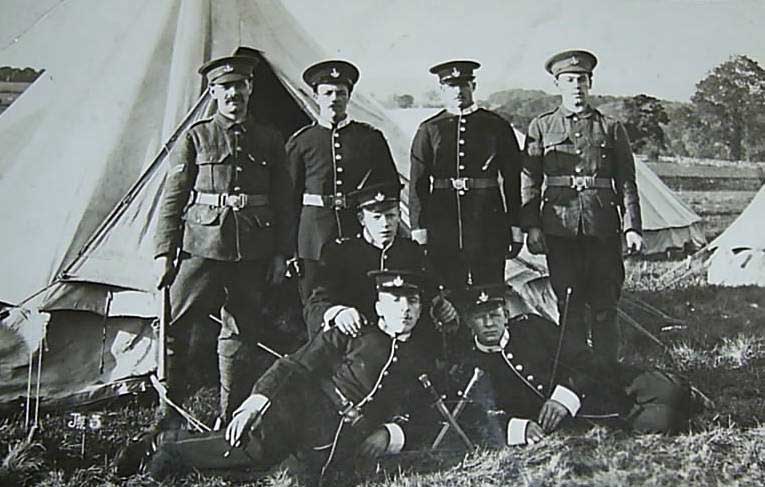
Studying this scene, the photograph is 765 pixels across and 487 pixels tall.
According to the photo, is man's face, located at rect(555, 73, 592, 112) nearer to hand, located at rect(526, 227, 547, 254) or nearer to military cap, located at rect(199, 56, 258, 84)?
hand, located at rect(526, 227, 547, 254)

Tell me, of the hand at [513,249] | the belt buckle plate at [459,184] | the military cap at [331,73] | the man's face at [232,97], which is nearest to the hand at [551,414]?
the hand at [513,249]

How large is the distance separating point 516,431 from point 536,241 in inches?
28.7

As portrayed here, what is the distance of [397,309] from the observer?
3.49 m

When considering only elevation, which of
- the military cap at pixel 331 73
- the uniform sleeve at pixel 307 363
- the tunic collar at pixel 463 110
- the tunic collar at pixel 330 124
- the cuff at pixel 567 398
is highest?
the military cap at pixel 331 73

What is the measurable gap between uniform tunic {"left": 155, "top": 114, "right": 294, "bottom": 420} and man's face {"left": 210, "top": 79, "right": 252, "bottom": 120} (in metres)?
0.05

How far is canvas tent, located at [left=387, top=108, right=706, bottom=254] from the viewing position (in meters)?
3.78

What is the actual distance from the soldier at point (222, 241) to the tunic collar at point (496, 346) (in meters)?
0.81

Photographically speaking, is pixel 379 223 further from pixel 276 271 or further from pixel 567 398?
pixel 567 398

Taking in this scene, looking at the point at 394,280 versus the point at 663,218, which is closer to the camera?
the point at 394,280

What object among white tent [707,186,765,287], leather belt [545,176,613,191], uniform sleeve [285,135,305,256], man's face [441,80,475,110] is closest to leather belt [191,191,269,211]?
uniform sleeve [285,135,305,256]

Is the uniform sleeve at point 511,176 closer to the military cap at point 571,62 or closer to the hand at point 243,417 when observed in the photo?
the military cap at point 571,62

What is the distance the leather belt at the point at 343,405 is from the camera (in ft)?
11.3

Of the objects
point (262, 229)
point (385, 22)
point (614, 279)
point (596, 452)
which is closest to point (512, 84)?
point (385, 22)

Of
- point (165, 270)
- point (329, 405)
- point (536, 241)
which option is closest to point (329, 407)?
point (329, 405)
